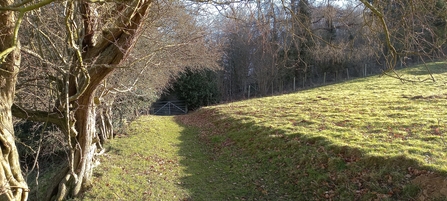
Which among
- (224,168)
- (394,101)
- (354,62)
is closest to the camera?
(224,168)

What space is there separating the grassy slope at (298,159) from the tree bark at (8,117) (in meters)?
2.87

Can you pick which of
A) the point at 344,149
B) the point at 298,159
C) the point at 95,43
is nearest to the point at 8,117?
the point at 95,43

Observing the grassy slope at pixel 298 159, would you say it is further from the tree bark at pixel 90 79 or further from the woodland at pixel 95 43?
the woodland at pixel 95 43

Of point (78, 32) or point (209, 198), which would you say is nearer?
point (78, 32)

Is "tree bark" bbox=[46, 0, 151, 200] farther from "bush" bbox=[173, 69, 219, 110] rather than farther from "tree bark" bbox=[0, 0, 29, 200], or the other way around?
"bush" bbox=[173, 69, 219, 110]

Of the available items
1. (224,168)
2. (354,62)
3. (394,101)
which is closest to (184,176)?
(224,168)

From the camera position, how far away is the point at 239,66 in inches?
1390

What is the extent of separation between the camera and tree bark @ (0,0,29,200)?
3664 millimetres

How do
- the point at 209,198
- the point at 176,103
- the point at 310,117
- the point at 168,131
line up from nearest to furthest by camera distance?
the point at 209,198 → the point at 310,117 → the point at 168,131 → the point at 176,103

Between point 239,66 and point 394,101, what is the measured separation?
2332 cm

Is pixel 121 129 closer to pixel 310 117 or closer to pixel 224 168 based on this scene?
pixel 224 168

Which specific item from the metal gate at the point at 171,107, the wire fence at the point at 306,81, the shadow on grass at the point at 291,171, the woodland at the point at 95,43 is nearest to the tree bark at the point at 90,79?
the woodland at the point at 95,43

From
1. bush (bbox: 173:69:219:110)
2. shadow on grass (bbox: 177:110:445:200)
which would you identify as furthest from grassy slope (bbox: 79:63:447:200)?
bush (bbox: 173:69:219:110)

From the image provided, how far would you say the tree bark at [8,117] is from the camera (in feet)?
12.0
